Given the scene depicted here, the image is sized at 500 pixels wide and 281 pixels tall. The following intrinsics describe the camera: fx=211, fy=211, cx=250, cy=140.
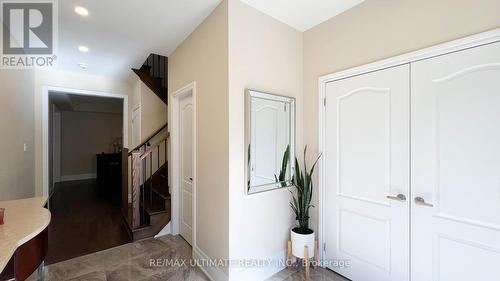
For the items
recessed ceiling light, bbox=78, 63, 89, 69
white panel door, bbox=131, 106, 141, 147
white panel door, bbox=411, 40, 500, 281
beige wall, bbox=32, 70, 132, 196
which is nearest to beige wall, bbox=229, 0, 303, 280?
white panel door, bbox=411, 40, 500, 281

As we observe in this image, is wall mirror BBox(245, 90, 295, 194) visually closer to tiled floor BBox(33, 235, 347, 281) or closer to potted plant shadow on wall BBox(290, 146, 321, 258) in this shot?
potted plant shadow on wall BBox(290, 146, 321, 258)

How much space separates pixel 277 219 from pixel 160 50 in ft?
9.19

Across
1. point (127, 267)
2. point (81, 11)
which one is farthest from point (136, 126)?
point (127, 267)

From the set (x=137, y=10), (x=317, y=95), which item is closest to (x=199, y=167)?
(x=317, y=95)

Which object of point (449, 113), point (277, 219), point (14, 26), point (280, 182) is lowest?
point (277, 219)

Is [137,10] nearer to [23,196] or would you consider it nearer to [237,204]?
[237,204]

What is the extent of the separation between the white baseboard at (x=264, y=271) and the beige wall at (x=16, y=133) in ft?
8.48

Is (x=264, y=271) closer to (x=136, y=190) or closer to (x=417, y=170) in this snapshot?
(x=417, y=170)

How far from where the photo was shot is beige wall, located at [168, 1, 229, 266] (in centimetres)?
200

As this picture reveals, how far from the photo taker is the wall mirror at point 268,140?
81.3 inches

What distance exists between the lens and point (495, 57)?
1.39 m

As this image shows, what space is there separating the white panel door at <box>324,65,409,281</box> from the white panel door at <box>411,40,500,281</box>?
0.31 feet

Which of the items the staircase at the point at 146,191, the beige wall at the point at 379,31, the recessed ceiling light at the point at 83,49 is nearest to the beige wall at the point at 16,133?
the recessed ceiling light at the point at 83,49

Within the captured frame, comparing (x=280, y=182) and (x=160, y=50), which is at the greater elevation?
(x=160, y=50)
